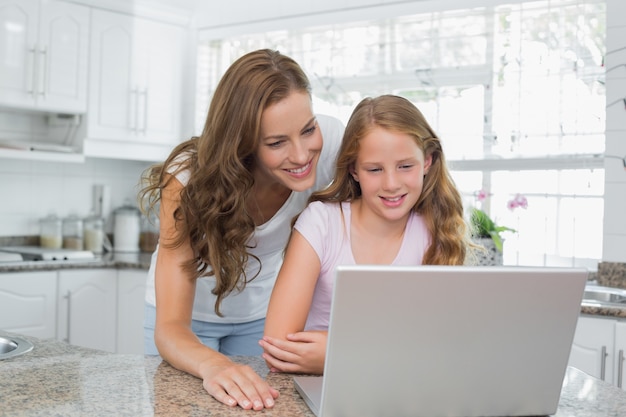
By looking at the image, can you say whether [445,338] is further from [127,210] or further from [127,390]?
[127,210]

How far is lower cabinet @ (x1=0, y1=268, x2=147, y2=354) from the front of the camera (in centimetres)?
328

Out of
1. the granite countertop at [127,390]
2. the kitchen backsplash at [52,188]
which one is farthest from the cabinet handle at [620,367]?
the kitchen backsplash at [52,188]

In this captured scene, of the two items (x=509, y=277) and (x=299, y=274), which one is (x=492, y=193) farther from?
(x=509, y=277)

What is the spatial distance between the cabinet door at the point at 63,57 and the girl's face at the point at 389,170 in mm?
2538

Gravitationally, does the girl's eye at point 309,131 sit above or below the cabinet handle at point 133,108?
below

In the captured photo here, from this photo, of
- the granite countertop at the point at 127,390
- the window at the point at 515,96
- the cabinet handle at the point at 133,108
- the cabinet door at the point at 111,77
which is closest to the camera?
the granite countertop at the point at 127,390

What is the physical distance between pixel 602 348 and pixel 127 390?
189 cm

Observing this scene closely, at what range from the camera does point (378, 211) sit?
4.95ft

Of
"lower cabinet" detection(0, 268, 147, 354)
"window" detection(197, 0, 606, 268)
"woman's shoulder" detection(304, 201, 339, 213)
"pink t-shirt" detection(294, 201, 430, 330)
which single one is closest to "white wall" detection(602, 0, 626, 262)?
"window" detection(197, 0, 606, 268)

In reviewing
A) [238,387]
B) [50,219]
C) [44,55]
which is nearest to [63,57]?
[44,55]

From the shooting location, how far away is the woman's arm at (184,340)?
3.60 feet

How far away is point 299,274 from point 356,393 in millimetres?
448

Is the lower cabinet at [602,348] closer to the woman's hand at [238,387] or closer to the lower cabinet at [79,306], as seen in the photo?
the woman's hand at [238,387]

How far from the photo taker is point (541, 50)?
127 inches
